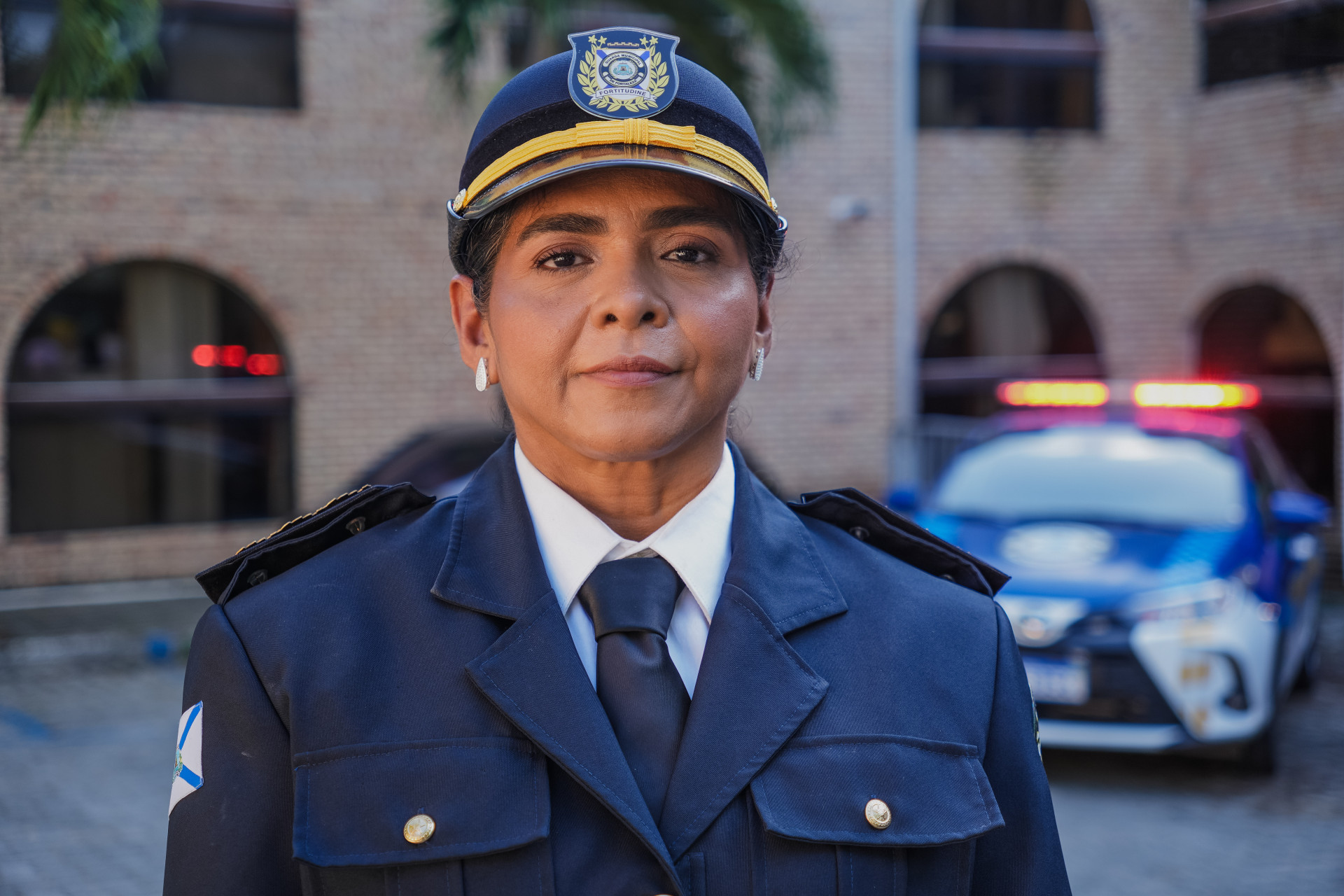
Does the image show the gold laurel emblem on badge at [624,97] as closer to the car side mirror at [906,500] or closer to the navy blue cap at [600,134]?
the navy blue cap at [600,134]

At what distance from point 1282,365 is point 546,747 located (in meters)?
12.7

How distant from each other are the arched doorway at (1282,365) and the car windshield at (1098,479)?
6239 mm

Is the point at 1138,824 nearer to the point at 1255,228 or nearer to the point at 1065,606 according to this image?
the point at 1065,606

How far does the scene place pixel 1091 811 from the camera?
5.48m

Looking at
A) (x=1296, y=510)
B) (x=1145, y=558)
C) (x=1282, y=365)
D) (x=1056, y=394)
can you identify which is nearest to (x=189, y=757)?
(x=1145, y=558)

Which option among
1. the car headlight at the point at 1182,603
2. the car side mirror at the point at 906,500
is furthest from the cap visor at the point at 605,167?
the car side mirror at the point at 906,500

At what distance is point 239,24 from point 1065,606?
8.59 metres

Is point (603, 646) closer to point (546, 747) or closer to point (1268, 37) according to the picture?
point (546, 747)

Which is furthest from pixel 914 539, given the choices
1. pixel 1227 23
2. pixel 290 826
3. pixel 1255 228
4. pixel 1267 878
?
pixel 1227 23

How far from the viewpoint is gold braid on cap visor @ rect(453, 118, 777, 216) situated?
1.51m

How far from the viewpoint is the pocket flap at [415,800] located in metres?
1.41

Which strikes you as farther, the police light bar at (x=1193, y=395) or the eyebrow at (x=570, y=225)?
the police light bar at (x=1193, y=395)

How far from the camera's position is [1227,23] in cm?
1247

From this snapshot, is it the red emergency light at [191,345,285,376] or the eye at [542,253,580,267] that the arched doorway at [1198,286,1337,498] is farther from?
the eye at [542,253,580,267]
